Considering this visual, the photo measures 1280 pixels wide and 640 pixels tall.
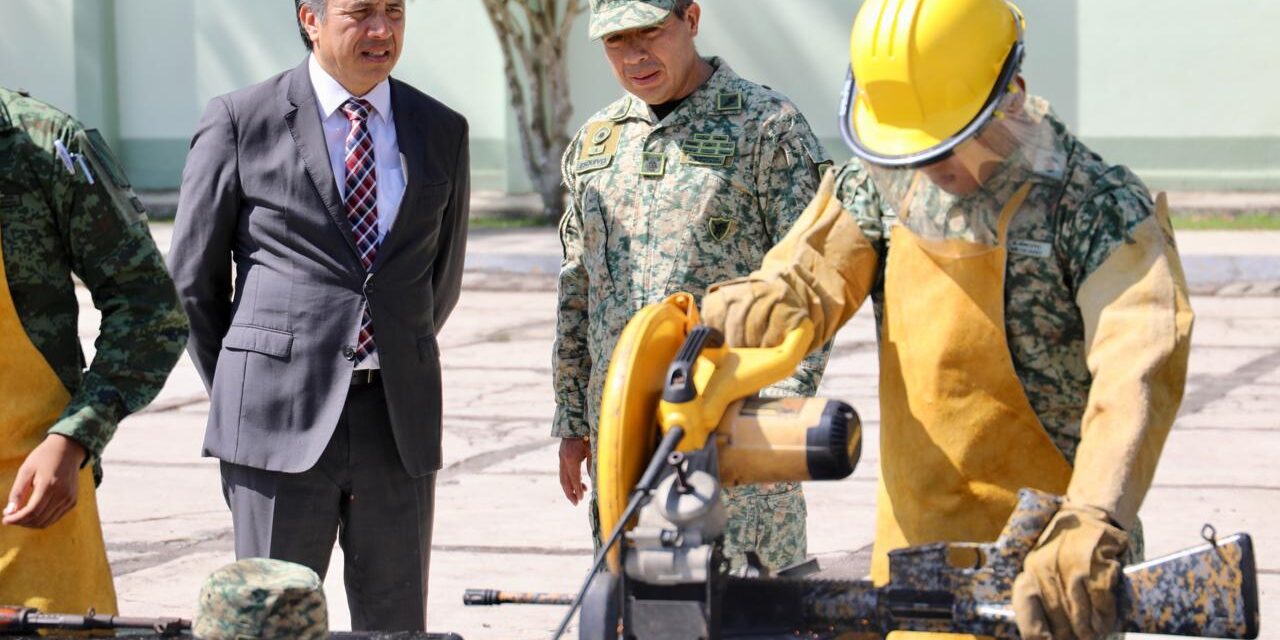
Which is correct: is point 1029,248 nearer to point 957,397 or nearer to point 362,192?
point 957,397

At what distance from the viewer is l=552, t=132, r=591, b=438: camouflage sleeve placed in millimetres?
4527

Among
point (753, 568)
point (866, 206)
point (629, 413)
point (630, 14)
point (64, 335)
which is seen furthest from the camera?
point (630, 14)

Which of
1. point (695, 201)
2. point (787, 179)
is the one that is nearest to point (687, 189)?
point (695, 201)

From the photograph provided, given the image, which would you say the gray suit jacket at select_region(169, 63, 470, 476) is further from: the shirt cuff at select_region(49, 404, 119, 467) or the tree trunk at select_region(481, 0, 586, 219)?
the tree trunk at select_region(481, 0, 586, 219)

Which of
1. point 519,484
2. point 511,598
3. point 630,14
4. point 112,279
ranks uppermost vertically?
point 630,14

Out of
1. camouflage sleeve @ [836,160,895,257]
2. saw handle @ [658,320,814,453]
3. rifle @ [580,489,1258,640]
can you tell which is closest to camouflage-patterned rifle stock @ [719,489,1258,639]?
rifle @ [580,489,1258,640]

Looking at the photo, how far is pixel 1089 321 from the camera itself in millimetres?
2834

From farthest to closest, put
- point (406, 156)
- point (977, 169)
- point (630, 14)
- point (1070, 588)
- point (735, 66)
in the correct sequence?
point (735, 66)
point (406, 156)
point (630, 14)
point (977, 169)
point (1070, 588)

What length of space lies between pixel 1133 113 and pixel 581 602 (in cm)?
1521

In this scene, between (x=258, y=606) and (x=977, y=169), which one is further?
(x=977, y=169)

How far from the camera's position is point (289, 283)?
4320 mm

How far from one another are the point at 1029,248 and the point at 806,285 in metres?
0.37

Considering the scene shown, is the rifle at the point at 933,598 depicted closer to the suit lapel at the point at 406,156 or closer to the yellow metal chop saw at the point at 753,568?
the yellow metal chop saw at the point at 753,568

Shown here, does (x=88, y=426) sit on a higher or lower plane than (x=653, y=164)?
lower
